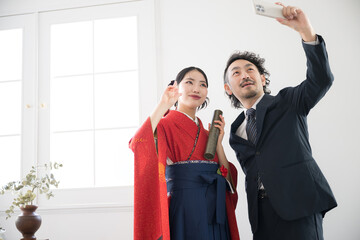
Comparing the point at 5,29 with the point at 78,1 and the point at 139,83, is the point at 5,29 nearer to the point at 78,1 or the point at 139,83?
the point at 78,1

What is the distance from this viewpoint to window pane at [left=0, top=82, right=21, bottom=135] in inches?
106

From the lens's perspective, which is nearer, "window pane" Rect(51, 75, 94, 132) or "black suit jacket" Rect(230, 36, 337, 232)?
"black suit jacket" Rect(230, 36, 337, 232)

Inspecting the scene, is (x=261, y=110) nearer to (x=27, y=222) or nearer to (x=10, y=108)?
(x=27, y=222)

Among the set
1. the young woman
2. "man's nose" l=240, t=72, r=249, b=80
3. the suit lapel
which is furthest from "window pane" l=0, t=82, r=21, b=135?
the suit lapel

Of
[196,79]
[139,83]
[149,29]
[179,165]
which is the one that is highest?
[149,29]

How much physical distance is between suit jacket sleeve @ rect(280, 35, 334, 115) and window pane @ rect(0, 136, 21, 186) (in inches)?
86.7

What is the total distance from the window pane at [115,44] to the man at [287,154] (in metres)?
1.34

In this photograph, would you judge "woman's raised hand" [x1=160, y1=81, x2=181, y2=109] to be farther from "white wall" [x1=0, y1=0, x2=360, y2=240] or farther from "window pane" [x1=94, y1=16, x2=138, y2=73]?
"window pane" [x1=94, y1=16, x2=138, y2=73]

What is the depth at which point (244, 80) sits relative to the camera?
1.63 m

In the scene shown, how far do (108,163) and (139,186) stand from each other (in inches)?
48.4

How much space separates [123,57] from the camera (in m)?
2.71

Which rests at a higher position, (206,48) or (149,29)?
(149,29)

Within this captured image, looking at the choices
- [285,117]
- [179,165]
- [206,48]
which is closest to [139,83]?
[206,48]

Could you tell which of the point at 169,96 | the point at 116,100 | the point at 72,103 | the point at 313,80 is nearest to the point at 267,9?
the point at 313,80
